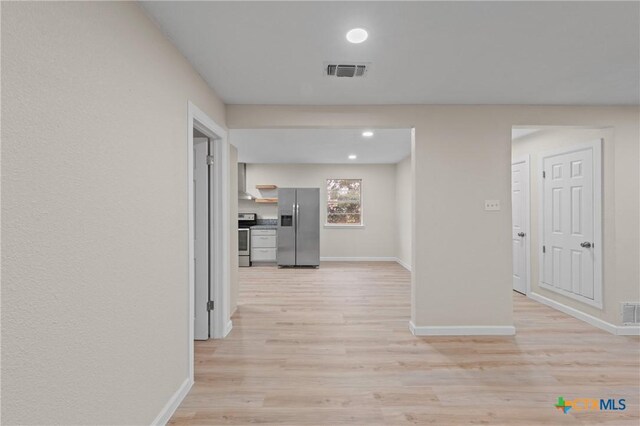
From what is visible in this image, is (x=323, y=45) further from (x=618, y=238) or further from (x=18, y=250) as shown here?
(x=618, y=238)

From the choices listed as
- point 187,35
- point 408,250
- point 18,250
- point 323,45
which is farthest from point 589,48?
point 408,250

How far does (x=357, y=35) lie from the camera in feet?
6.36

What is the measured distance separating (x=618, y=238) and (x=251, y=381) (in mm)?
3807

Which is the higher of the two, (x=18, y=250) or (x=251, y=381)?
(x=18, y=250)

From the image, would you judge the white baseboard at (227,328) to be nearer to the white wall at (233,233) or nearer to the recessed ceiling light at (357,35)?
the white wall at (233,233)

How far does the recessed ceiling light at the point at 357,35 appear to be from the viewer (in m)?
1.89

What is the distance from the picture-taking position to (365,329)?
3.34 meters

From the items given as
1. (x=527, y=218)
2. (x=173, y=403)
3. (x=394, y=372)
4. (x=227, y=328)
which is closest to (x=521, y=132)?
(x=527, y=218)

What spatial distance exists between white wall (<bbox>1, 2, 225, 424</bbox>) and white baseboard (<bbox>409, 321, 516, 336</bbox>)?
7.53 feet

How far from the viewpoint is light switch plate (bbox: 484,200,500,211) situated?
3.22m

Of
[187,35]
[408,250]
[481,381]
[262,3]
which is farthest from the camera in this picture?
[408,250]

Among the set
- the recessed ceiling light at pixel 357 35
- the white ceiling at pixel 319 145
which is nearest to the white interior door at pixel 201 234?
the white ceiling at pixel 319 145

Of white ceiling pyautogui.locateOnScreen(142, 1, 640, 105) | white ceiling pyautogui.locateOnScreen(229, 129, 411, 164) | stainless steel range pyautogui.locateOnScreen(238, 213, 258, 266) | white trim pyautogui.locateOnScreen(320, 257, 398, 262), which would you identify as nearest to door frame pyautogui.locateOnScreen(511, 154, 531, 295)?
white ceiling pyautogui.locateOnScreen(142, 1, 640, 105)

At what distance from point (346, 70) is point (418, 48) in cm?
54
